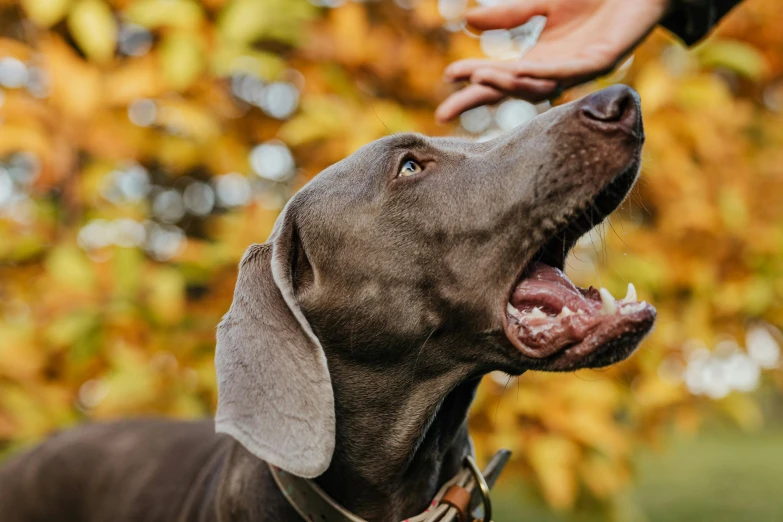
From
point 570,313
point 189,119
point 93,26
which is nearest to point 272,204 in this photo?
point 189,119

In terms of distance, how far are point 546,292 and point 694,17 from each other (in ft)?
4.13

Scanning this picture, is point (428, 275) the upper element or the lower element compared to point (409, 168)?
lower

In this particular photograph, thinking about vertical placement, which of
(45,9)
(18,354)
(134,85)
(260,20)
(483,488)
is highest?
(45,9)

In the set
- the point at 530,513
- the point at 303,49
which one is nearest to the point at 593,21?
the point at 303,49

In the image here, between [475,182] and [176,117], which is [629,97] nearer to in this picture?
[475,182]

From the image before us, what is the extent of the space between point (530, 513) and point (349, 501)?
4.64 m

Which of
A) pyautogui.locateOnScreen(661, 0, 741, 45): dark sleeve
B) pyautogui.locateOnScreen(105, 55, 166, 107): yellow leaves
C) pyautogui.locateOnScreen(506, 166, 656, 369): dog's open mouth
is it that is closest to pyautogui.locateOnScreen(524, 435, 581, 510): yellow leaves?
pyautogui.locateOnScreen(506, 166, 656, 369): dog's open mouth

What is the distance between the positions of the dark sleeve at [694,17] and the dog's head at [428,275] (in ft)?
2.98

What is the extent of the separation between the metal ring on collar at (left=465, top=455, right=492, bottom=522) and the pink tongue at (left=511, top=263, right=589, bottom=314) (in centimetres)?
48

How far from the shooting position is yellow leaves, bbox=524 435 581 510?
3.52 metres

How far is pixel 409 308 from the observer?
2305 millimetres

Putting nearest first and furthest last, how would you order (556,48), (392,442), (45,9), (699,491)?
(392,442)
(556,48)
(45,9)
(699,491)

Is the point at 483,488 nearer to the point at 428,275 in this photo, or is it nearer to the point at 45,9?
the point at 428,275

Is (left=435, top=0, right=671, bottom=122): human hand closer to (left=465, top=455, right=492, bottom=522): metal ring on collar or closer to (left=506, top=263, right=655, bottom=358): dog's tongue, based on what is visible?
(left=506, top=263, right=655, bottom=358): dog's tongue
